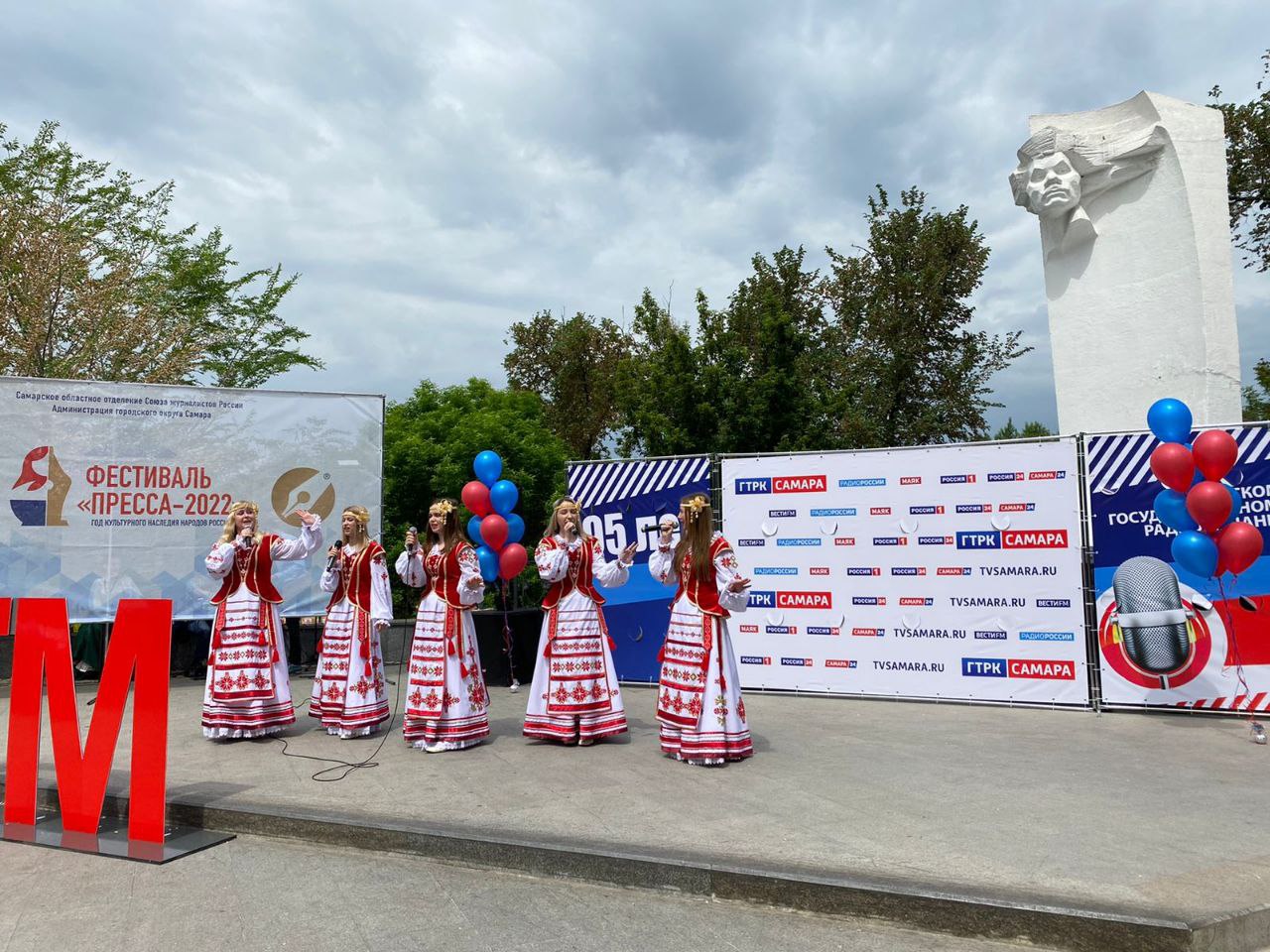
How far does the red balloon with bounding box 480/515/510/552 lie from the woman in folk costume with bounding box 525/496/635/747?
1107mm

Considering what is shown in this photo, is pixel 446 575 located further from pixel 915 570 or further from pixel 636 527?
pixel 915 570

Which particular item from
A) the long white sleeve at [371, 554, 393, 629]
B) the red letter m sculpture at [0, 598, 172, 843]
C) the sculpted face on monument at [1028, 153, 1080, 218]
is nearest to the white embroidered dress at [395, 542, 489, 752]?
the long white sleeve at [371, 554, 393, 629]

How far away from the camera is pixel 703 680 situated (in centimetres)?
645

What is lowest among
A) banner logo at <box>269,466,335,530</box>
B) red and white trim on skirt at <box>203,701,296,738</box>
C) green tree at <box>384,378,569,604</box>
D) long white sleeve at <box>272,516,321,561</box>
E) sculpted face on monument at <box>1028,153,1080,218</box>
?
red and white trim on skirt at <box>203,701,296,738</box>

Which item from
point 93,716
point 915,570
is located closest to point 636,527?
point 915,570

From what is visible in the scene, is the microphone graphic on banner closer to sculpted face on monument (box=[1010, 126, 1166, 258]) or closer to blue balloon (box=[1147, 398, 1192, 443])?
blue balloon (box=[1147, 398, 1192, 443])

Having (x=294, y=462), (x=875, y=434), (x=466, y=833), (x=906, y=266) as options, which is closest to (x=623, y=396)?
(x=875, y=434)

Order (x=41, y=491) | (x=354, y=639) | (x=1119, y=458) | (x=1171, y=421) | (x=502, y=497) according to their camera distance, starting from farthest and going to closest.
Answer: (x=41, y=491)
(x=502, y=497)
(x=1119, y=458)
(x=354, y=639)
(x=1171, y=421)

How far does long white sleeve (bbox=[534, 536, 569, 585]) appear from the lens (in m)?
6.84

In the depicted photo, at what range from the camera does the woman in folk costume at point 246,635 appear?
23.9 feet

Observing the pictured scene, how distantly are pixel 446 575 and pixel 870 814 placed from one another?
368 cm

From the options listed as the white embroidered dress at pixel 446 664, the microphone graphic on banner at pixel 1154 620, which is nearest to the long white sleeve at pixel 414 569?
the white embroidered dress at pixel 446 664

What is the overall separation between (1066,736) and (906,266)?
611 inches

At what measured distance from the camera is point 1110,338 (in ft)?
33.4
